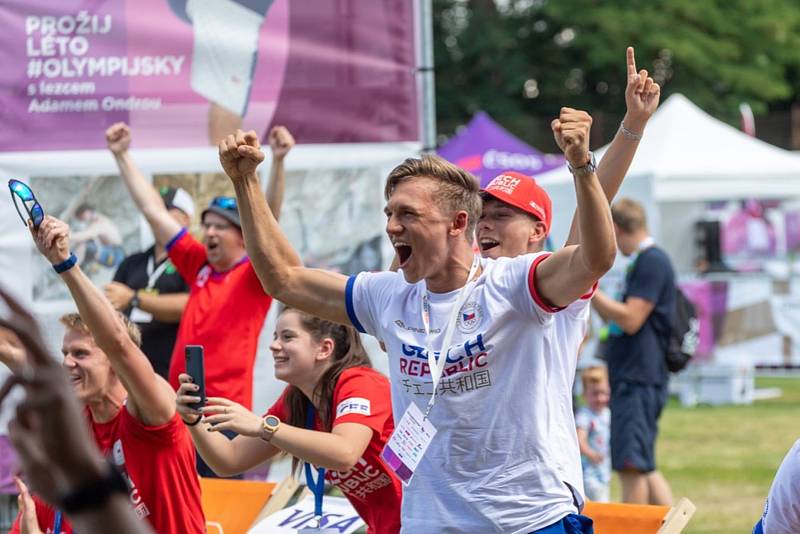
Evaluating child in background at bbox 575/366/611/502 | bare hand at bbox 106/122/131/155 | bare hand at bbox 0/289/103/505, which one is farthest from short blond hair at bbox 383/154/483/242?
child in background at bbox 575/366/611/502

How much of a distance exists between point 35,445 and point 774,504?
248 cm

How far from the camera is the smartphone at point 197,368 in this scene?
11.1ft

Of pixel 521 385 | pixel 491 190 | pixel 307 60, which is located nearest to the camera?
pixel 521 385

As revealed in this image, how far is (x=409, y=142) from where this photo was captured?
6430mm

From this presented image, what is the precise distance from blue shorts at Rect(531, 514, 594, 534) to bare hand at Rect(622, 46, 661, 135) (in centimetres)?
118

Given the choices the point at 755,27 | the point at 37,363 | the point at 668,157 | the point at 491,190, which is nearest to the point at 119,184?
the point at 491,190

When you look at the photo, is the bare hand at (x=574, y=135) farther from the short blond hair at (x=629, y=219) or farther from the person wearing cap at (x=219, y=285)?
the short blond hair at (x=629, y=219)

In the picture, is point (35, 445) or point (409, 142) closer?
point (35, 445)

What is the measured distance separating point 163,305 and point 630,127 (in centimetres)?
318

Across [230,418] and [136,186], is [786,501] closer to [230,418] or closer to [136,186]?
[230,418]

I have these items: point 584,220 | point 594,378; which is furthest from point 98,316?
point 594,378

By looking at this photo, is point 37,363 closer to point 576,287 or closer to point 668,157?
point 576,287

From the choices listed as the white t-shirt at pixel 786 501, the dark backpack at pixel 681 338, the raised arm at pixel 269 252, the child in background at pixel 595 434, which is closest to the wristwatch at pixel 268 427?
the raised arm at pixel 269 252

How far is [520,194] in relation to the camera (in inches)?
164
